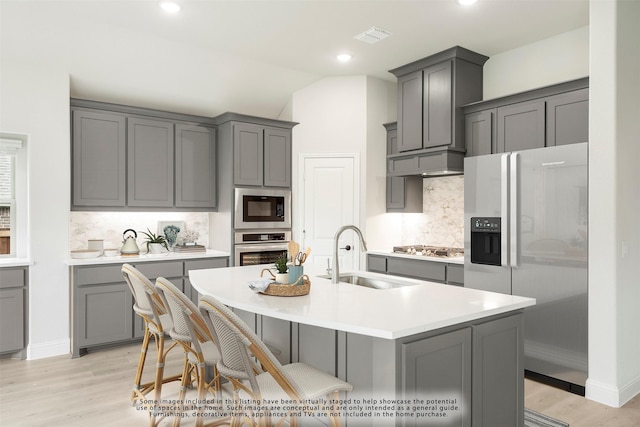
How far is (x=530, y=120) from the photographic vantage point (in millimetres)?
3725

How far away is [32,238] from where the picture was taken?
13.1 ft

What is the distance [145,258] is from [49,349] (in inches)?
44.9

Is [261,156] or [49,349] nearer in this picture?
[49,349]

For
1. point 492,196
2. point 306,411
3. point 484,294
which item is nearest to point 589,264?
point 492,196

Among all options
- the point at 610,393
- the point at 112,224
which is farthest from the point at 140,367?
the point at 610,393

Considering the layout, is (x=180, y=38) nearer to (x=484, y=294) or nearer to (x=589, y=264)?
(x=484, y=294)

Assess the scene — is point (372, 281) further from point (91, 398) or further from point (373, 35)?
point (373, 35)

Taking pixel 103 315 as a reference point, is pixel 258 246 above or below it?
above

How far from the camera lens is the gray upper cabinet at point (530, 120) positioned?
3424 millimetres

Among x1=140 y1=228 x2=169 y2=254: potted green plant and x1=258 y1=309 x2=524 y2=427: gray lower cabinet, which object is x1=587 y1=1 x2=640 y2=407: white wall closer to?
x1=258 y1=309 x2=524 y2=427: gray lower cabinet

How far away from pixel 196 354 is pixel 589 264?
2.69 meters

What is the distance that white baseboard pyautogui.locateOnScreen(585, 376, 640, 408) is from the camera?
2993 mm

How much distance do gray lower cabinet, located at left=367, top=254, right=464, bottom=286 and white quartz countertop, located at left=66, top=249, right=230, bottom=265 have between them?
5.51 feet

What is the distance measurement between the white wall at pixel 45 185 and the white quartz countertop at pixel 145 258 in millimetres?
238
